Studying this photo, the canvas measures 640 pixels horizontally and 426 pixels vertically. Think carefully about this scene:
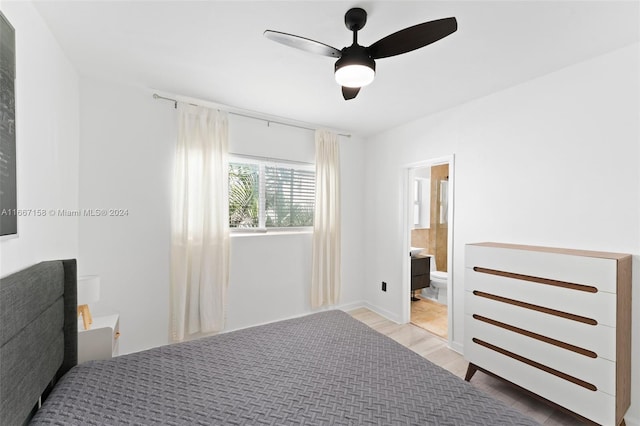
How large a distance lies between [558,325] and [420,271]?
230 centimetres

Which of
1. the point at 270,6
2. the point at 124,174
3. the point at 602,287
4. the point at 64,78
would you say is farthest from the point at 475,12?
the point at 124,174

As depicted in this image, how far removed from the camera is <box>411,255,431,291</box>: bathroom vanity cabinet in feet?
13.3

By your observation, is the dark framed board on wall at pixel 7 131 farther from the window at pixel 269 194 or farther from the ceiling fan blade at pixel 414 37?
the window at pixel 269 194

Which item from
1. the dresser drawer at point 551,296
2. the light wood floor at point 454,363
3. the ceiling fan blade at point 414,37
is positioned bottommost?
the light wood floor at point 454,363

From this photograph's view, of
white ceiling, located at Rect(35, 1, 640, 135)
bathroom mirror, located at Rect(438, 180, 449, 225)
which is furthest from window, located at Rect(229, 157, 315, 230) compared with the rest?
bathroom mirror, located at Rect(438, 180, 449, 225)

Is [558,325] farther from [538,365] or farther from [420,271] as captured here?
[420,271]

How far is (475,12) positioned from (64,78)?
290 centimetres

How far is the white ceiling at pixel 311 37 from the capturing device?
5.05 ft

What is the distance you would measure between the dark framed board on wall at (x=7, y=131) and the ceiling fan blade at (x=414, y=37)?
1.77 meters

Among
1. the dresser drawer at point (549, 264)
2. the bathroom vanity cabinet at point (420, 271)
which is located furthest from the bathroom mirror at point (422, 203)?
the dresser drawer at point (549, 264)

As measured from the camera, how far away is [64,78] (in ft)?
6.67

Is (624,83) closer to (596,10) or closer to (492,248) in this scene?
(596,10)

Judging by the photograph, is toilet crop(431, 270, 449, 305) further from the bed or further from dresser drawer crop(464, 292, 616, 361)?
the bed

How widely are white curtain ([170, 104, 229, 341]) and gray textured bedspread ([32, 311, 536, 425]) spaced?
1.12m
